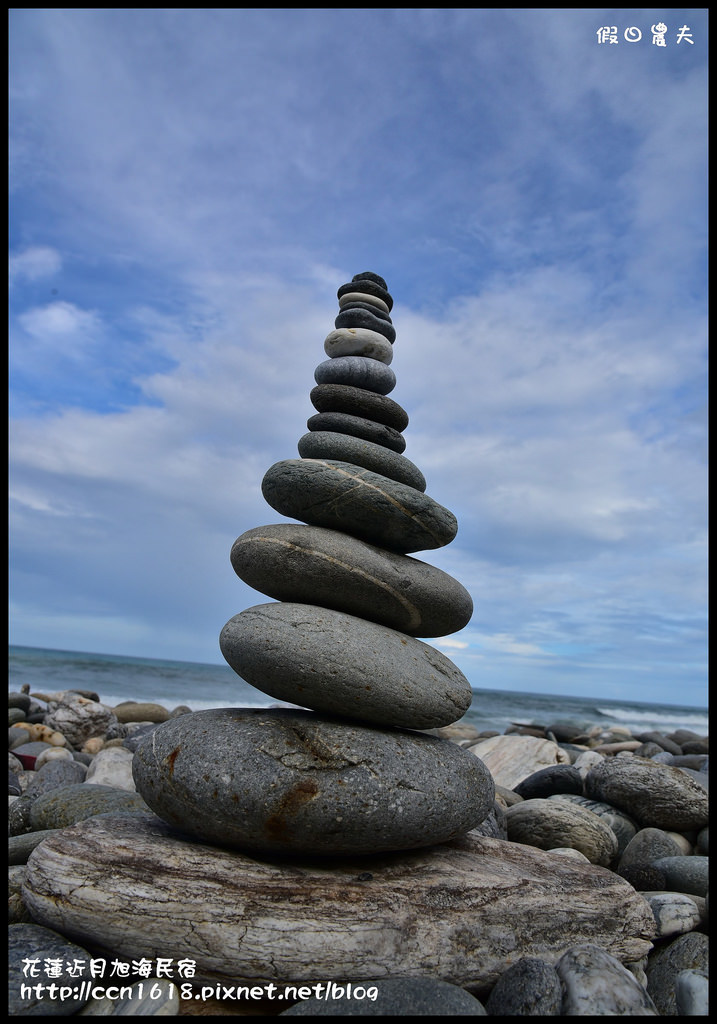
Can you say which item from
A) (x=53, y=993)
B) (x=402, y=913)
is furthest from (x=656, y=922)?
(x=53, y=993)

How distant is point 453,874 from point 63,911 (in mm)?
2499

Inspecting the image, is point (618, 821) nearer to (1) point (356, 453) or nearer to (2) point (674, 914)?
(2) point (674, 914)

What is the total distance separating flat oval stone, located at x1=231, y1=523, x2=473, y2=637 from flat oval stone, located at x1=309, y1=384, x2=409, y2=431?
1329 mm

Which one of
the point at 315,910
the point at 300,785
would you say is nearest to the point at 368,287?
the point at 300,785

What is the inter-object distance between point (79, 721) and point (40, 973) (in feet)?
33.4

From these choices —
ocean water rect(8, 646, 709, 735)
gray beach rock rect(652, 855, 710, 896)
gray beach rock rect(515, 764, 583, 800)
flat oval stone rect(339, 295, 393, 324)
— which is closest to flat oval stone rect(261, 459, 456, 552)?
flat oval stone rect(339, 295, 393, 324)

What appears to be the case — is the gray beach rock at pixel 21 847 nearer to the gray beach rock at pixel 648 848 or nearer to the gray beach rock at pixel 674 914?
the gray beach rock at pixel 674 914

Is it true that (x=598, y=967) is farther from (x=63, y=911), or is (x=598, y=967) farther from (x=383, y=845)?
(x=63, y=911)

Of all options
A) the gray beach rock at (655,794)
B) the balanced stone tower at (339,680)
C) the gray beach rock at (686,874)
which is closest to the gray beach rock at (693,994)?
the balanced stone tower at (339,680)

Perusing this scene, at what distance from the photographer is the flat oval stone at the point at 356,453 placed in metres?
5.73

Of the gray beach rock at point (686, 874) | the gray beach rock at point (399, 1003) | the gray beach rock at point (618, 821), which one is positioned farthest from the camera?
the gray beach rock at point (618, 821)

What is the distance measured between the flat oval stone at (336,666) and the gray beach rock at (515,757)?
16.7 feet

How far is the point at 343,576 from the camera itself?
16.8 feet

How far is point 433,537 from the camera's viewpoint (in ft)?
18.5
